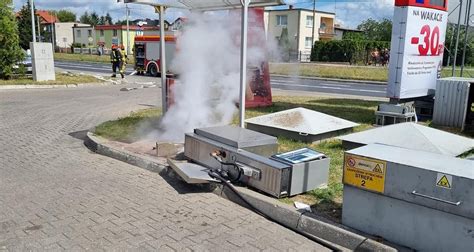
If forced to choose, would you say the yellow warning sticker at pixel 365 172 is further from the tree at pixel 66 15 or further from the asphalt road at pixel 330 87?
the tree at pixel 66 15

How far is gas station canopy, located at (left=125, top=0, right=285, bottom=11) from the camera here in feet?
22.8

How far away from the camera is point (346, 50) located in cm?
4278

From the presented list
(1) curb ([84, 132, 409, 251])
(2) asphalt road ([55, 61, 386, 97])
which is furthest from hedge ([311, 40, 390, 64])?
(1) curb ([84, 132, 409, 251])

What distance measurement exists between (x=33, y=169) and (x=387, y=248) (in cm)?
495

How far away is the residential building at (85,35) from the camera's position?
275ft

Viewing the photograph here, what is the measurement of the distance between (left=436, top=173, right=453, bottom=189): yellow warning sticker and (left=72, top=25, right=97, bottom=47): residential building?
8626cm

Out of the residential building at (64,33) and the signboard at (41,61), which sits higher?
the residential building at (64,33)

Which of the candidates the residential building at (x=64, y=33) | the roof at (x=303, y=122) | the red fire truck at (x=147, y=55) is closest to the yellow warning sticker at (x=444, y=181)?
the roof at (x=303, y=122)

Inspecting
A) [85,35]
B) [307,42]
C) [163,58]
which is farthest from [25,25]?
[163,58]

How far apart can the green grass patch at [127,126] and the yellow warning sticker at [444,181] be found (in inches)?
218

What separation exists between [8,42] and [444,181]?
1930cm

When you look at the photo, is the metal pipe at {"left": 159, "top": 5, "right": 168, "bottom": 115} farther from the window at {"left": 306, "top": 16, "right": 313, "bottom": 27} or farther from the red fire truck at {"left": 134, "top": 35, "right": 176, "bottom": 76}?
the window at {"left": 306, "top": 16, "right": 313, "bottom": 27}

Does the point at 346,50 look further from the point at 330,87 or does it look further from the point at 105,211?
the point at 105,211

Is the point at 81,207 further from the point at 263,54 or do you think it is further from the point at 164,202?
the point at 263,54
